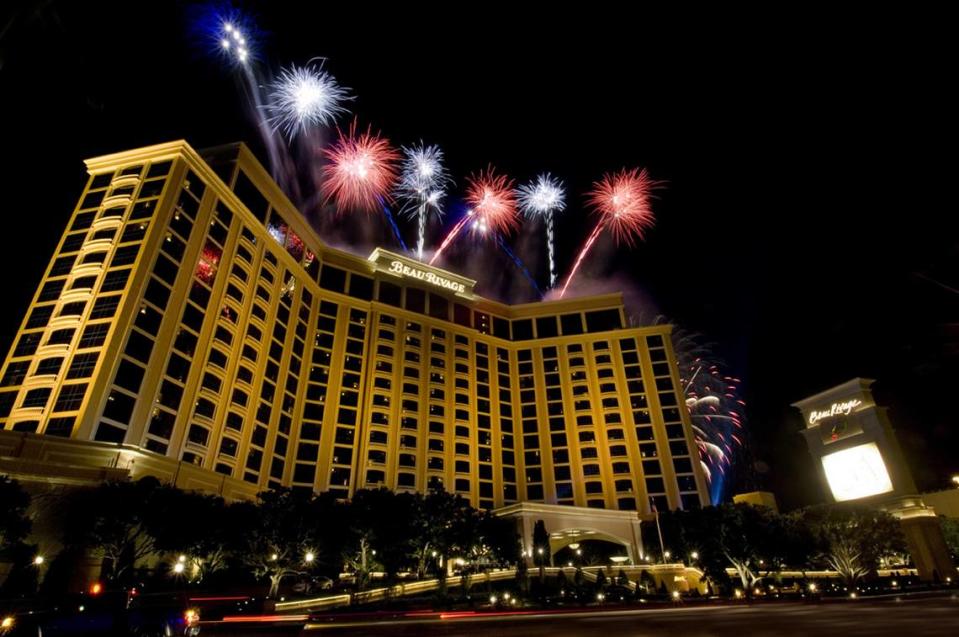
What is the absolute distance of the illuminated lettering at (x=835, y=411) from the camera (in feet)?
248

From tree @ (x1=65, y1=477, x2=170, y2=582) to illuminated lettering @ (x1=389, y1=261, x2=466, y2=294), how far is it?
62.1 m

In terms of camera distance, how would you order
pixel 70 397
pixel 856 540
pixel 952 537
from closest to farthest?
pixel 70 397
pixel 856 540
pixel 952 537

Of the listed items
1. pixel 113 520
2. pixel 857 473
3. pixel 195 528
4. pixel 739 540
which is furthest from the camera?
pixel 857 473

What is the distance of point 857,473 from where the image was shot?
73.1 m

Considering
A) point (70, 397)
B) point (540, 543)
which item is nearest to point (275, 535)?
point (70, 397)

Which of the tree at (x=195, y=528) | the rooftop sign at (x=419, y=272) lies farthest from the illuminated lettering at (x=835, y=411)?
the tree at (x=195, y=528)

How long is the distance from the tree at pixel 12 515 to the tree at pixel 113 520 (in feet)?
11.2

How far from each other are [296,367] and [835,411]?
282 ft

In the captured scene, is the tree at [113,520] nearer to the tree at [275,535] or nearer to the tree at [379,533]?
the tree at [275,535]

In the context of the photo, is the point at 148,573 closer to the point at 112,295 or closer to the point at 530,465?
the point at 112,295

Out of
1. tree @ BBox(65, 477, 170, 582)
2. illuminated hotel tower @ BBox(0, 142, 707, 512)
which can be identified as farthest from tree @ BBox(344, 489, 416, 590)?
illuminated hotel tower @ BBox(0, 142, 707, 512)

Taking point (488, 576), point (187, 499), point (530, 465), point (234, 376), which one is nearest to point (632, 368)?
point (530, 465)

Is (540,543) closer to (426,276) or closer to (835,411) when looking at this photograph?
(835,411)

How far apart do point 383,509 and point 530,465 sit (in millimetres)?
51028
